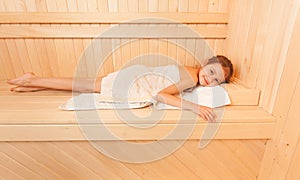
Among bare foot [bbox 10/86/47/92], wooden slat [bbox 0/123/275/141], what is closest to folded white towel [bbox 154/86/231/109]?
wooden slat [bbox 0/123/275/141]

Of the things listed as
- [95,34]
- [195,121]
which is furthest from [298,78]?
[95,34]

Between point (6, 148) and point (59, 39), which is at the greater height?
point (59, 39)

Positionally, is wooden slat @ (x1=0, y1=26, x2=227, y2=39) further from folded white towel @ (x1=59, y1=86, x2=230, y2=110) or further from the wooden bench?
the wooden bench

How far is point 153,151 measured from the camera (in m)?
0.92

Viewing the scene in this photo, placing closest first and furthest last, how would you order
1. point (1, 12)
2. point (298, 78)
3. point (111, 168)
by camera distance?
1. point (298, 78)
2. point (111, 168)
3. point (1, 12)

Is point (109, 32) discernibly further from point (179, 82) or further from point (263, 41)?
point (263, 41)

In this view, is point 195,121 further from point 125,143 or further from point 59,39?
point 59,39

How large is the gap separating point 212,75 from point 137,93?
423mm

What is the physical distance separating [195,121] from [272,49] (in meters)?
0.44

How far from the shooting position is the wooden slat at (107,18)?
1.25 meters

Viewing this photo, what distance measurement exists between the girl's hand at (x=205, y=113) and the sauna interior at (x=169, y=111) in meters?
0.03

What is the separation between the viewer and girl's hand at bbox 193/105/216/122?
858mm

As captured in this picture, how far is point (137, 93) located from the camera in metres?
1.01

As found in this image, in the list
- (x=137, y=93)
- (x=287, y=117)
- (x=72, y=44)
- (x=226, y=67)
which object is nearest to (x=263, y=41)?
(x=226, y=67)
